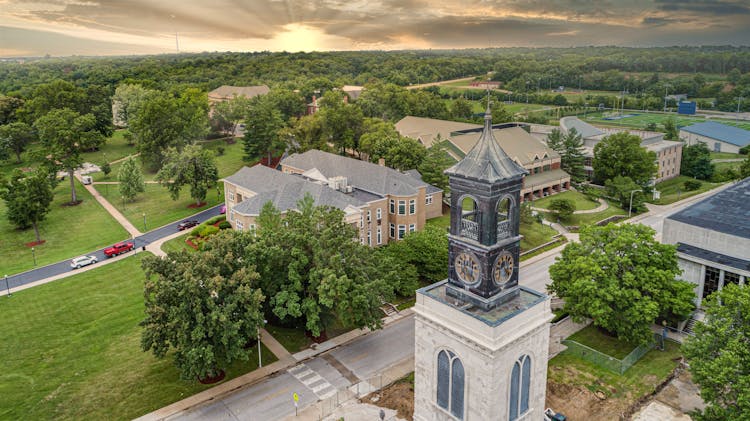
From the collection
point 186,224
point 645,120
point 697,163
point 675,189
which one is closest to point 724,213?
point 675,189

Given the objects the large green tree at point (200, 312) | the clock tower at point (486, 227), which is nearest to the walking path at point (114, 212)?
the large green tree at point (200, 312)

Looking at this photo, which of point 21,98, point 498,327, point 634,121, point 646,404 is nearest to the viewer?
point 498,327

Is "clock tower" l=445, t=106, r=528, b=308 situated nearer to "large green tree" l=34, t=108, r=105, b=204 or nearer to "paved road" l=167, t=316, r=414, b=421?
"paved road" l=167, t=316, r=414, b=421

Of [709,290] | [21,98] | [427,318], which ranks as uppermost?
[21,98]

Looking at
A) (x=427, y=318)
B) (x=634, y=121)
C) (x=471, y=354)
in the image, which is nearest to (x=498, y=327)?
(x=471, y=354)

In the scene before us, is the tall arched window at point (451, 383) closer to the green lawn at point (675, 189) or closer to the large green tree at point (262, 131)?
the green lawn at point (675, 189)

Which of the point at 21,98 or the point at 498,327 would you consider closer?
the point at 498,327

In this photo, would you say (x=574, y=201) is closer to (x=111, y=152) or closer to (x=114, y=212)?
(x=114, y=212)

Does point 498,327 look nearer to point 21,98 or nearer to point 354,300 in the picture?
point 354,300

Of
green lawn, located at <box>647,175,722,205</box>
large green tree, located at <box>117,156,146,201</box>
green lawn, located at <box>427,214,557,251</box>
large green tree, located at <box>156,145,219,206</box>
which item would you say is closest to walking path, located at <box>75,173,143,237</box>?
large green tree, located at <box>117,156,146,201</box>
